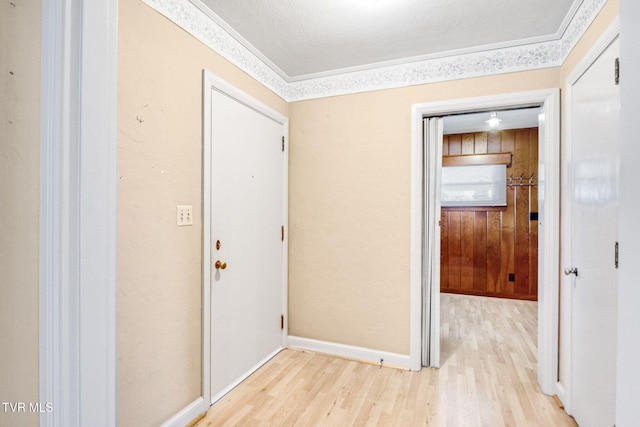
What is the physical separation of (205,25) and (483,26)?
5.70 feet

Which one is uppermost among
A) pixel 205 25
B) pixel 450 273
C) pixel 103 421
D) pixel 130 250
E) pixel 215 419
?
pixel 205 25

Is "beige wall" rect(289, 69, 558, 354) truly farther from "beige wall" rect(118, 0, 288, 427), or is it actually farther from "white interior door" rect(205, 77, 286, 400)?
"beige wall" rect(118, 0, 288, 427)

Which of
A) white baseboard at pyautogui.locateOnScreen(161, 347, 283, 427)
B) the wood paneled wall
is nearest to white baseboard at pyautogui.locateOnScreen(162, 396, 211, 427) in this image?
white baseboard at pyautogui.locateOnScreen(161, 347, 283, 427)

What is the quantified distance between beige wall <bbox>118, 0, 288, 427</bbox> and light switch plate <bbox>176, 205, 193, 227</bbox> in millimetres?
29

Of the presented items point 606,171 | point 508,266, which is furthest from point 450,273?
point 606,171

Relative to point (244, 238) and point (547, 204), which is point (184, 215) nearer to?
Answer: point (244, 238)

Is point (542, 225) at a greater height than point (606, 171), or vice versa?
point (606, 171)

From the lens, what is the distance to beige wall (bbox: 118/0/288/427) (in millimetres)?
1416

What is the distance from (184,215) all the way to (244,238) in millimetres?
562

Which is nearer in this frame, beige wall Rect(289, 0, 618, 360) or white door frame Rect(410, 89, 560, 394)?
white door frame Rect(410, 89, 560, 394)

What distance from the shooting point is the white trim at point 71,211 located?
2.22 ft

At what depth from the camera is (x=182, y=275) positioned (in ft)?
5.61

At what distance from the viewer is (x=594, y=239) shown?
5.15 feet

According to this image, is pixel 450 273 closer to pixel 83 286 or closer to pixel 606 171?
pixel 606 171
